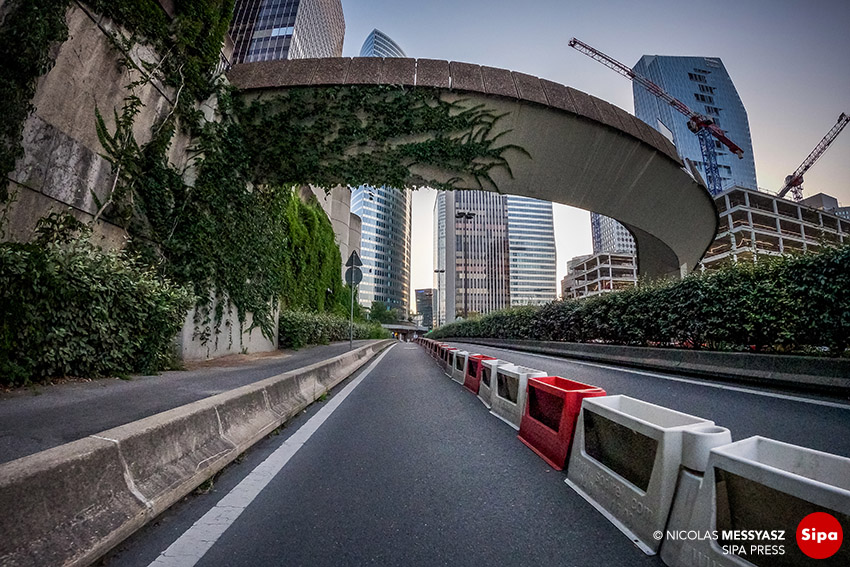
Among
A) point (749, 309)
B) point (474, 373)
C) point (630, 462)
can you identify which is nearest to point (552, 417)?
point (630, 462)

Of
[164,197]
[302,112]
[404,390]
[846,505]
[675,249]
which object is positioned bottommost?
[404,390]

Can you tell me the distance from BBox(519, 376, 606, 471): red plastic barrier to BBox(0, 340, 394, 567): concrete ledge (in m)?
2.46

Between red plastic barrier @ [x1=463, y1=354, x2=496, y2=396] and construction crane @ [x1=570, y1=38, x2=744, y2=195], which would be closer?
red plastic barrier @ [x1=463, y1=354, x2=496, y2=396]

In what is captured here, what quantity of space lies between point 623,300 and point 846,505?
10.5 meters

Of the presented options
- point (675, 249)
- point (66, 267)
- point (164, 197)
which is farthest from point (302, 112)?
point (675, 249)

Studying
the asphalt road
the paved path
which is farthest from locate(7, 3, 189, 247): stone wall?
the paved path

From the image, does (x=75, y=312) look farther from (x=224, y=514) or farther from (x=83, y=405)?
(x=224, y=514)

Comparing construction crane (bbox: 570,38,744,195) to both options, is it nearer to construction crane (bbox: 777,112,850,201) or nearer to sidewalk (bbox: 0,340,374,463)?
construction crane (bbox: 777,112,850,201)

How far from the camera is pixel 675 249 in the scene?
1789 cm

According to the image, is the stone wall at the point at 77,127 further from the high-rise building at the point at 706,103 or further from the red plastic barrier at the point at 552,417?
the high-rise building at the point at 706,103

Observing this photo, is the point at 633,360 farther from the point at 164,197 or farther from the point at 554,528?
the point at 164,197

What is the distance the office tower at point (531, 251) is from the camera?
119562 mm

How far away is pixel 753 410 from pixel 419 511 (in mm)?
4431

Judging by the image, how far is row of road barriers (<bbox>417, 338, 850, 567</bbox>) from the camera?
1.17 meters
